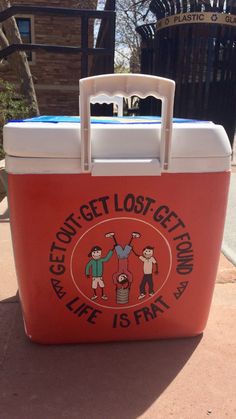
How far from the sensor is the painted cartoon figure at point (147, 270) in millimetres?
1741

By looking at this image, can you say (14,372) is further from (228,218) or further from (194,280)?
(228,218)

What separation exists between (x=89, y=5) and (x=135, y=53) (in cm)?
627

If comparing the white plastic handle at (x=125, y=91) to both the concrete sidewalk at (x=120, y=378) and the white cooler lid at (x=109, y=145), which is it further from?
the concrete sidewalk at (x=120, y=378)

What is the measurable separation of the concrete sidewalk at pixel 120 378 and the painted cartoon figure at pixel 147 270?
28 centimetres

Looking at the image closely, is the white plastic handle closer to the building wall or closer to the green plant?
the green plant

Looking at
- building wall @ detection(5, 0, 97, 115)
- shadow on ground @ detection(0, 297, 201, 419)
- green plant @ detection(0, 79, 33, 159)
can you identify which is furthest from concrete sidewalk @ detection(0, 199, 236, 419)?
building wall @ detection(5, 0, 97, 115)

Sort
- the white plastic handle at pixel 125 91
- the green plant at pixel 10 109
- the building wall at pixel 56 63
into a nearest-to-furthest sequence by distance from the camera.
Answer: the white plastic handle at pixel 125 91, the green plant at pixel 10 109, the building wall at pixel 56 63

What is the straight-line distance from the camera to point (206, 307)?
1.91 metres

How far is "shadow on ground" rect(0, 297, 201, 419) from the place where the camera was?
154cm

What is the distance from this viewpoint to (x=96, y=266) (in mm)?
1736

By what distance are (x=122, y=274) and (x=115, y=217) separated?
0.85ft

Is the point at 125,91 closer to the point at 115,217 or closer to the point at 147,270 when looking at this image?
the point at 115,217

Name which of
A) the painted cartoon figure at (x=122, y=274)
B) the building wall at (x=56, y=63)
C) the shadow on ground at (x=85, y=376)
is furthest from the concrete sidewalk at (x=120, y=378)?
the building wall at (x=56, y=63)

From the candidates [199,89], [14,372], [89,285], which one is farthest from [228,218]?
[199,89]
